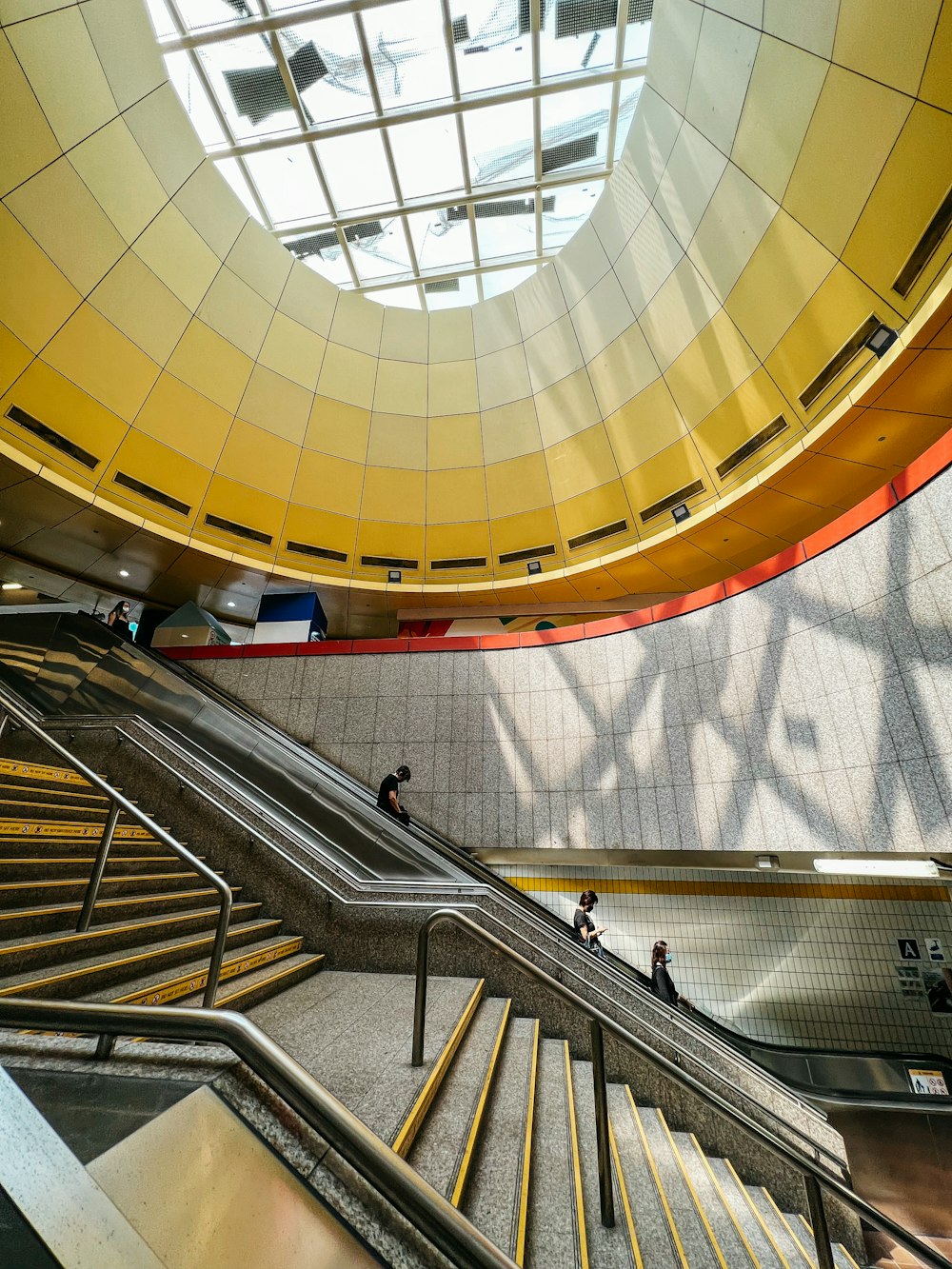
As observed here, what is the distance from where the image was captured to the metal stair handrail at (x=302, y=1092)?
127 centimetres

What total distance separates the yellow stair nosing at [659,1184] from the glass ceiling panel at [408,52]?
45.5 ft

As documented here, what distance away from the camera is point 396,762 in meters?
9.71

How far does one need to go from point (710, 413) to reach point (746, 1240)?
10790 millimetres

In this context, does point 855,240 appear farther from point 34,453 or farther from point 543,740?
point 34,453

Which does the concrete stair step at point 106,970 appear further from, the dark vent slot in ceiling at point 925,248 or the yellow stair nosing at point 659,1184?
the dark vent slot in ceiling at point 925,248

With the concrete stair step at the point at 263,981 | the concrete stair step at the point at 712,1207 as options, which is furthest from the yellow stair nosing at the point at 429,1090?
Result: the concrete stair step at the point at 712,1207

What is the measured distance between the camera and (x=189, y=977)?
3.05m

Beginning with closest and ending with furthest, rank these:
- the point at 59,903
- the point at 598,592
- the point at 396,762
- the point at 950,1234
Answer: the point at 59,903 < the point at 950,1234 < the point at 396,762 < the point at 598,592

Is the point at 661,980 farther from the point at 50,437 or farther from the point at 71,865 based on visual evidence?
the point at 50,437

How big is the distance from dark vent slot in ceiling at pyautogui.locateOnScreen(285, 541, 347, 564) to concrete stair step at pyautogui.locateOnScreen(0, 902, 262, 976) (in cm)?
977

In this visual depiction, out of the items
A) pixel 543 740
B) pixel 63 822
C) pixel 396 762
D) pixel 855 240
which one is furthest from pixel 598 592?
pixel 63 822

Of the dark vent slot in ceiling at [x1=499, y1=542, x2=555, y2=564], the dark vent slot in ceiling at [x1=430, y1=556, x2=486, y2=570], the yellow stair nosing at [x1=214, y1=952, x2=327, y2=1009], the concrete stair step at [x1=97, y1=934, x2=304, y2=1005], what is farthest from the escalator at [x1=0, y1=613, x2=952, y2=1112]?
the dark vent slot in ceiling at [x1=499, y1=542, x2=555, y2=564]

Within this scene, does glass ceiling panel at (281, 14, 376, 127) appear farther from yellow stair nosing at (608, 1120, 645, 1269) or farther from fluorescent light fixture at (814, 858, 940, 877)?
yellow stair nosing at (608, 1120, 645, 1269)

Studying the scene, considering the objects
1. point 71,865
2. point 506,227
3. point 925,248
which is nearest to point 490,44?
point 506,227
